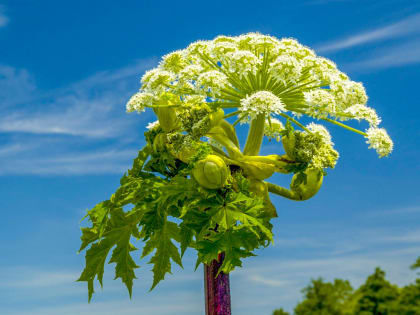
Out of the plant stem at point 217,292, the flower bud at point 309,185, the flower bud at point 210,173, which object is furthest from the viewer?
the flower bud at point 309,185

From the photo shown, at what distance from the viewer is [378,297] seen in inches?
837

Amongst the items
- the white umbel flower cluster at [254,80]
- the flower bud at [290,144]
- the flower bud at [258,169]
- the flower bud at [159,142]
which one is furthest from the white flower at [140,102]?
the flower bud at [290,144]

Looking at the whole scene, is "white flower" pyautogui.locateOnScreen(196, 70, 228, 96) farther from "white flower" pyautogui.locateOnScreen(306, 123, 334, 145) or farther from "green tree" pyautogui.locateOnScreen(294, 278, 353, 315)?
"green tree" pyautogui.locateOnScreen(294, 278, 353, 315)

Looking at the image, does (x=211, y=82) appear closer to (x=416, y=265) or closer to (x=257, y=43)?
(x=257, y=43)

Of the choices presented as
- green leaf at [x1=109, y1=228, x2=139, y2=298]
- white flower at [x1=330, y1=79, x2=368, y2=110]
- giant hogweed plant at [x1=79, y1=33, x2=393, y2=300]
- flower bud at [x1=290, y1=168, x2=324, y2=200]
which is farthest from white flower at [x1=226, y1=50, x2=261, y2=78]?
green leaf at [x1=109, y1=228, x2=139, y2=298]

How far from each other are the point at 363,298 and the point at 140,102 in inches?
721

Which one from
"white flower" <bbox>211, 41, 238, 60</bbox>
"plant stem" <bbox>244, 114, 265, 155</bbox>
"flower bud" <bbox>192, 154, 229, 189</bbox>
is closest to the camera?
"flower bud" <bbox>192, 154, 229, 189</bbox>

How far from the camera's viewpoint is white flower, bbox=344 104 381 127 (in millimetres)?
6039

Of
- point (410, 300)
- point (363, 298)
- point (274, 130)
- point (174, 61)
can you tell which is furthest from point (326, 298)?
point (174, 61)

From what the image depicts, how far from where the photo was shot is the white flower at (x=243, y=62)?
5477mm

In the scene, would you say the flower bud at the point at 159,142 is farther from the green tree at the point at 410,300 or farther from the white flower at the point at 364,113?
the green tree at the point at 410,300

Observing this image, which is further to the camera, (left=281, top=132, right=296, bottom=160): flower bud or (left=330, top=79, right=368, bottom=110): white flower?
(left=330, top=79, right=368, bottom=110): white flower

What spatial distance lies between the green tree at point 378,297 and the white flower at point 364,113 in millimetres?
17060

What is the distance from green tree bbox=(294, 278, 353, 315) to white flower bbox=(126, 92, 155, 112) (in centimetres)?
1790
